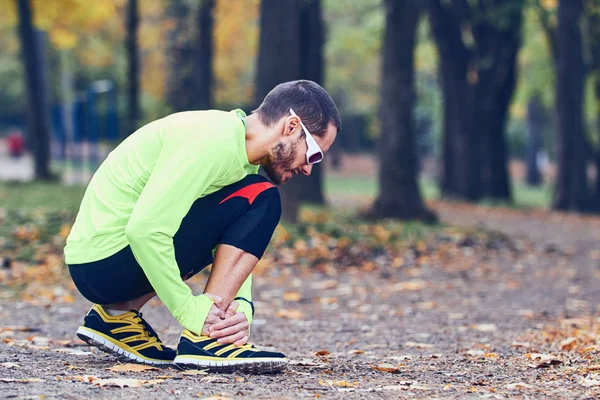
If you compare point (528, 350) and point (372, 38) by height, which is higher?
point (372, 38)

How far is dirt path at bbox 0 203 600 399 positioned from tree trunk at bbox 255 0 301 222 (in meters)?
2.15

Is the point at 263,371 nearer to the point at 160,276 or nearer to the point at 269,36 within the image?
the point at 160,276

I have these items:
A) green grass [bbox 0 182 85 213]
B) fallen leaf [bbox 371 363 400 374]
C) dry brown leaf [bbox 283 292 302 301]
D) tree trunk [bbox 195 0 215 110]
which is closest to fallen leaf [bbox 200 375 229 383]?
fallen leaf [bbox 371 363 400 374]

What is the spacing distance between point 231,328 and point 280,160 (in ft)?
2.39

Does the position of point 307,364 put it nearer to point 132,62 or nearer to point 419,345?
point 419,345

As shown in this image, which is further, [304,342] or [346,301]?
[346,301]

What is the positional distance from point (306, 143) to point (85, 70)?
47688mm

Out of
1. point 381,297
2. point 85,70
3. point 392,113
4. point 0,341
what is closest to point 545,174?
point 85,70

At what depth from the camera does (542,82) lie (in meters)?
26.7

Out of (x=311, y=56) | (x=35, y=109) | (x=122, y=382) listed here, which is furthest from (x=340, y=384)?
(x=35, y=109)

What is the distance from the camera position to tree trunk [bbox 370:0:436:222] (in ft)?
42.9

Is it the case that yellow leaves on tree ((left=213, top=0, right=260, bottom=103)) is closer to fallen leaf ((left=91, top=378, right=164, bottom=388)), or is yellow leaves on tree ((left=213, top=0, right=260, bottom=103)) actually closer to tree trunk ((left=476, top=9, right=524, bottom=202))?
tree trunk ((left=476, top=9, right=524, bottom=202))

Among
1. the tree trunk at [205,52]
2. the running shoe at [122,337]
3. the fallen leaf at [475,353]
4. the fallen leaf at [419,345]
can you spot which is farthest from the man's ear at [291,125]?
the tree trunk at [205,52]

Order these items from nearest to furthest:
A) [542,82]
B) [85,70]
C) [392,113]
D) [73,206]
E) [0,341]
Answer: [0,341], [73,206], [392,113], [542,82], [85,70]
